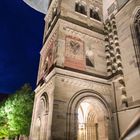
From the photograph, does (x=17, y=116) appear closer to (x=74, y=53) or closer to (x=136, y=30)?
(x=74, y=53)

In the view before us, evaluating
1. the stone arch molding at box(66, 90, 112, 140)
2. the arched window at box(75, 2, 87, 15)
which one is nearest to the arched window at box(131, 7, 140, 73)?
the stone arch molding at box(66, 90, 112, 140)

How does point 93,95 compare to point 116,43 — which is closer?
point 93,95

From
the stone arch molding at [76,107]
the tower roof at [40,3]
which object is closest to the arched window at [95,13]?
the tower roof at [40,3]

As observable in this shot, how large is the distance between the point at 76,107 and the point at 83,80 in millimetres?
1706

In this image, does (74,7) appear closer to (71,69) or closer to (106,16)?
(106,16)

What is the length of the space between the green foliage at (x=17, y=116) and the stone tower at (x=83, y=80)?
21.4ft

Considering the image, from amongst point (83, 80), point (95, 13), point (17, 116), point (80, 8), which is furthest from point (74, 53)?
point (17, 116)

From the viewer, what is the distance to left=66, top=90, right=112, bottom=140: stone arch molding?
25.0 ft

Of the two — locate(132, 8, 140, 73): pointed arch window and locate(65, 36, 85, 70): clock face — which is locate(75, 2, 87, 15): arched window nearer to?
locate(65, 36, 85, 70): clock face

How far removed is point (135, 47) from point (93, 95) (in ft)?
12.1

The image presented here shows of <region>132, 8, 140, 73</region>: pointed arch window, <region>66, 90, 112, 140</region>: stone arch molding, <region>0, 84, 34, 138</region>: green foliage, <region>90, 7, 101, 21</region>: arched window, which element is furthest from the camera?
<region>0, 84, 34, 138</region>: green foliage

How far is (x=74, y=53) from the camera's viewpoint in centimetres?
998

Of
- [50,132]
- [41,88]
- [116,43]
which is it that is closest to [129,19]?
[116,43]

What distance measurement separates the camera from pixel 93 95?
30.0ft
